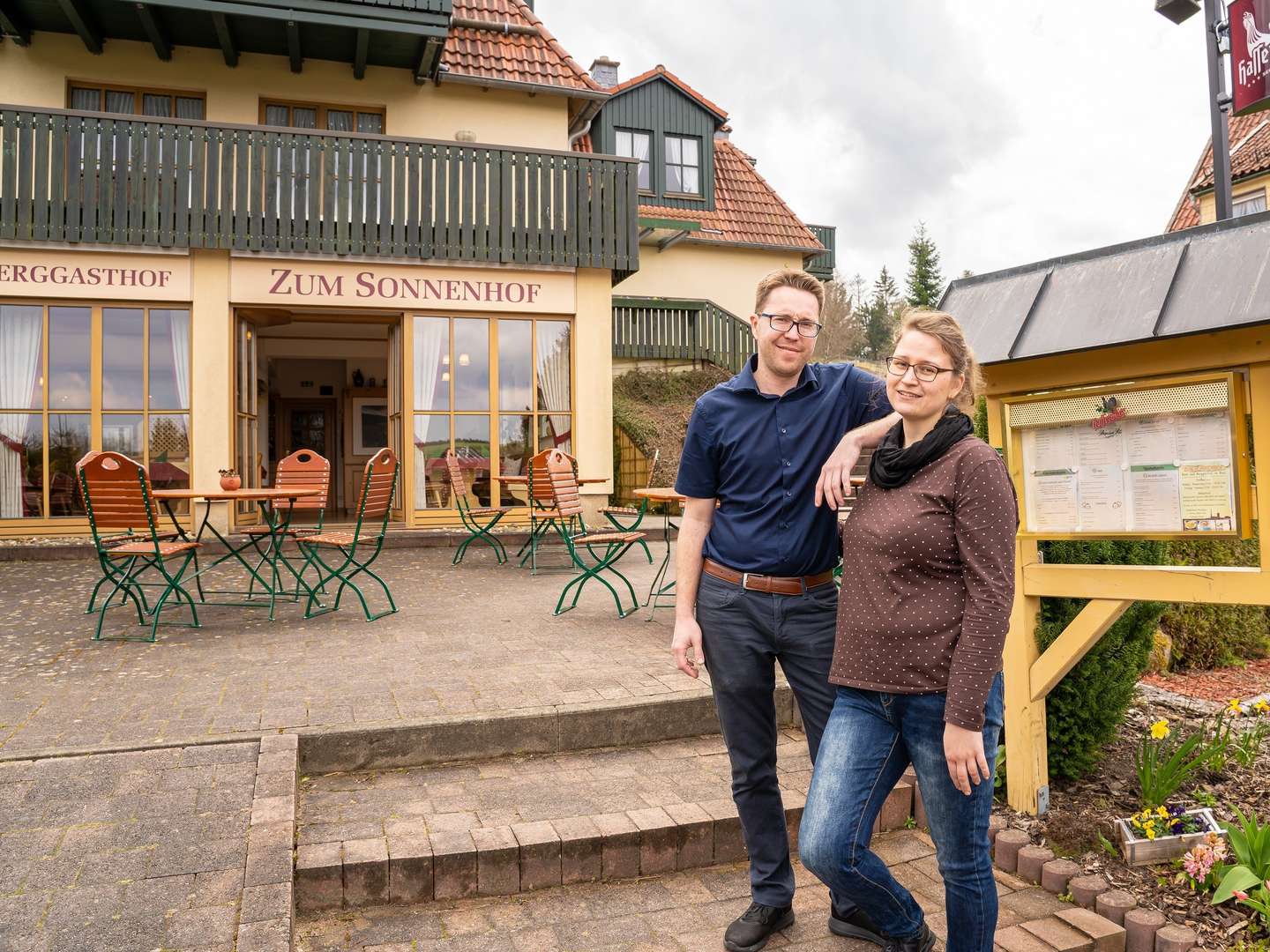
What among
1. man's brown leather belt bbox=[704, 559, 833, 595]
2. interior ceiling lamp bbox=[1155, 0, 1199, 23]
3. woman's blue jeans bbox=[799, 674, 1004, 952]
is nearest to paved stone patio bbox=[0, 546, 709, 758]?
man's brown leather belt bbox=[704, 559, 833, 595]

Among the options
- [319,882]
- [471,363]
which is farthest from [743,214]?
[319,882]

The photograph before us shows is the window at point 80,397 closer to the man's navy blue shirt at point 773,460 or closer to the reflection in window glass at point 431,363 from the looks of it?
the reflection in window glass at point 431,363

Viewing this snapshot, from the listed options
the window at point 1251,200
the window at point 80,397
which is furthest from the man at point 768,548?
the window at point 1251,200

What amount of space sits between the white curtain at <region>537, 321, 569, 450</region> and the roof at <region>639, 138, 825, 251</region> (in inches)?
337

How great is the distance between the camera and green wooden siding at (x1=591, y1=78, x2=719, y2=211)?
19.7 meters

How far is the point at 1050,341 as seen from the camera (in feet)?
9.98

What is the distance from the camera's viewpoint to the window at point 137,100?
11.8 m

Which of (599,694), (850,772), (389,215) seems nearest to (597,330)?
(389,215)

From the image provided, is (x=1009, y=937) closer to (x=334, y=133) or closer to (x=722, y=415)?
(x=722, y=415)

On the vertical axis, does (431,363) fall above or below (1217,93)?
below

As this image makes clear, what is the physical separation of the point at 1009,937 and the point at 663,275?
18239 millimetres

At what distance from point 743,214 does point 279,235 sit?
12.9 m

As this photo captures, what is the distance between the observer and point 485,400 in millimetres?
11742

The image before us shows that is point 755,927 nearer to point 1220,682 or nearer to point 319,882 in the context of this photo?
point 319,882
